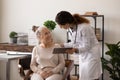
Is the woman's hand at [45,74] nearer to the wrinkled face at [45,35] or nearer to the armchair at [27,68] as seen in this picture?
the armchair at [27,68]

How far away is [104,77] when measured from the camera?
4207mm

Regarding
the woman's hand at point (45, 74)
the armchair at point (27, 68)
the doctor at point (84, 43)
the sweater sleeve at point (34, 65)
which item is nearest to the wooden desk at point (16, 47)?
the armchair at point (27, 68)

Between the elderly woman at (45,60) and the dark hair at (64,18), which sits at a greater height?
the dark hair at (64,18)

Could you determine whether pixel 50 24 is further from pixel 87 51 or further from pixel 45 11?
pixel 87 51

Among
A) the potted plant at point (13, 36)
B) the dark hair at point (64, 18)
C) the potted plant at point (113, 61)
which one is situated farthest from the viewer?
the potted plant at point (13, 36)

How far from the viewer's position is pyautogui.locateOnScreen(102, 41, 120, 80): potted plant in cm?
379

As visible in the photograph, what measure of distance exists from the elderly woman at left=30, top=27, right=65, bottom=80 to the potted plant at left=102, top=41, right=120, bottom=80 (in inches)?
38.7

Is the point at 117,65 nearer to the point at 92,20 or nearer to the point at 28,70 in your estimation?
the point at 92,20

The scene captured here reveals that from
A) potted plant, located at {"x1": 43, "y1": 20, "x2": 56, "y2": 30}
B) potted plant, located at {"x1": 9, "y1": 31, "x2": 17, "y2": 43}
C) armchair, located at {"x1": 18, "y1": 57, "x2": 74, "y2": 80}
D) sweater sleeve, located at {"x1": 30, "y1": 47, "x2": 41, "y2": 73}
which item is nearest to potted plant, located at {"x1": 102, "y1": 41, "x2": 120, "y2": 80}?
armchair, located at {"x1": 18, "y1": 57, "x2": 74, "y2": 80}

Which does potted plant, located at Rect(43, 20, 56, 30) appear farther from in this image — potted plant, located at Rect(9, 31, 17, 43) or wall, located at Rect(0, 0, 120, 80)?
potted plant, located at Rect(9, 31, 17, 43)

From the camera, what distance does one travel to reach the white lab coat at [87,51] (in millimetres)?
2779

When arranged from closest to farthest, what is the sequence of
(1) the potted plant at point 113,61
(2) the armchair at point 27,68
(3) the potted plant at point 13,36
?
(2) the armchair at point 27,68
(1) the potted plant at point 113,61
(3) the potted plant at point 13,36

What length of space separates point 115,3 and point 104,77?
1258mm

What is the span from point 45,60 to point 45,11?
157 centimetres
